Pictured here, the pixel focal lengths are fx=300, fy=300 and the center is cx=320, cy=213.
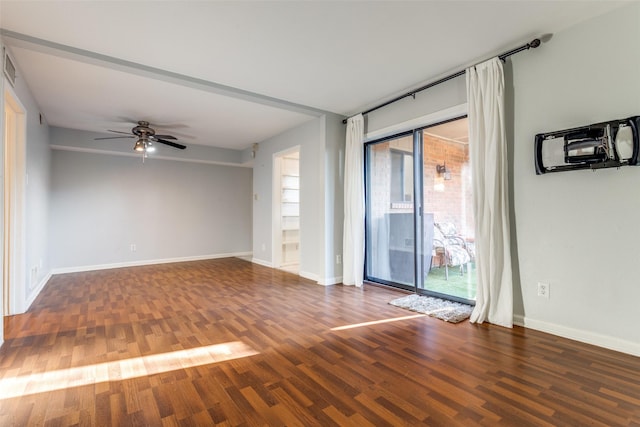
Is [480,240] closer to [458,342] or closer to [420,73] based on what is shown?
[458,342]

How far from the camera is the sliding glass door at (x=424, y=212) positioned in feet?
11.6

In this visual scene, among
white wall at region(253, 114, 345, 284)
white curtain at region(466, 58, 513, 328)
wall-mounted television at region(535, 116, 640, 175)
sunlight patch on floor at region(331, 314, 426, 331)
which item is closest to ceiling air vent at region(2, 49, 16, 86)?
white wall at region(253, 114, 345, 284)

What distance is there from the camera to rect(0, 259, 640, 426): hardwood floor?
1.59 metres

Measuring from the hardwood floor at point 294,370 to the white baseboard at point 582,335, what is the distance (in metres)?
0.08

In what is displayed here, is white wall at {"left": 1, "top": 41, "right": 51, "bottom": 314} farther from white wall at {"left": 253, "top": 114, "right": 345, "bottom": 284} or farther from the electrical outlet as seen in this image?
the electrical outlet

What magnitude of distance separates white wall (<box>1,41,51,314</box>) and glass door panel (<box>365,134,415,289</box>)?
4184 millimetres

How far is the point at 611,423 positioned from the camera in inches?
59.2

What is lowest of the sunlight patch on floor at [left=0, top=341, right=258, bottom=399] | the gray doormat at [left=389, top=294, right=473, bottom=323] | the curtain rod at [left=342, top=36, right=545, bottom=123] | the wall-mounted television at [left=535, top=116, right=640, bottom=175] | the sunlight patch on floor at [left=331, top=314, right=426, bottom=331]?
the sunlight patch on floor at [left=0, top=341, right=258, bottom=399]

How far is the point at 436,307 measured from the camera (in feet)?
11.1

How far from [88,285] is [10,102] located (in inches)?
108

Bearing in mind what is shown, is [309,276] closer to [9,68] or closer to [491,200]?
[491,200]

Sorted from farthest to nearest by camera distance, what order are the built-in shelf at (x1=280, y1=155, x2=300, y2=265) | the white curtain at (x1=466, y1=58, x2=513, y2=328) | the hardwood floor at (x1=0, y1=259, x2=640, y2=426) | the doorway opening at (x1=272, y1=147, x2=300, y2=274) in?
the built-in shelf at (x1=280, y1=155, x2=300, y2=265) < the doorway opening at (x1=272, y1=147, x2=300, y2=274) < the white curtain at (x1=466, y1=58, x2=513, y2=328) < the hardwood floor at (x1=0, y1=259, x2=640, y2=426)

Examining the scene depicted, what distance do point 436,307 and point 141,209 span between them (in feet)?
19.9

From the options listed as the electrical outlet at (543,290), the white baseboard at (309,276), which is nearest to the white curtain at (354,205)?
the white baseboard at (309,276)
